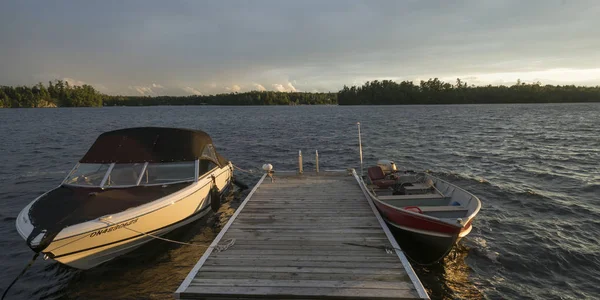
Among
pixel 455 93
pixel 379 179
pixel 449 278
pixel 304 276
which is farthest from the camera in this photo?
pixel 455 93

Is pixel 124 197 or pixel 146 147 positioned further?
pixel 146 147

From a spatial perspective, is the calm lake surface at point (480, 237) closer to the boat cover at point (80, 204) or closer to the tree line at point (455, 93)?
the boat cover at point (80, 204)

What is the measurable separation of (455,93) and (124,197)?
157m

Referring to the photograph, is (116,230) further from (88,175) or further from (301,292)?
(301,292)

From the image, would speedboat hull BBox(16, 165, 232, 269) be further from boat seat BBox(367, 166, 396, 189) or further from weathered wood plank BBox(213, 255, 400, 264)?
boat seat BBox(367, 166, 396, 189)

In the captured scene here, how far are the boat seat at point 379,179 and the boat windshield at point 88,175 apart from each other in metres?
8.91

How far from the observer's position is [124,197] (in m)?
8.80

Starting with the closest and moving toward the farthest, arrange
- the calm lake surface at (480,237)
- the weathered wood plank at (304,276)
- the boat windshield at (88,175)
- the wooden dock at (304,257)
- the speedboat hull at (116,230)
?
the wooden dock at (304,257) < the weathered wood plank at (304,276) < the speedboat hull at (116,230) < the calm lake surface at (480,237) < the boat windshield at (88,175)

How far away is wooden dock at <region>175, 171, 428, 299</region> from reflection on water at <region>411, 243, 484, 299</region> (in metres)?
1.64

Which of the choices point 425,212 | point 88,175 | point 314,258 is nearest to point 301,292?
point 314,258

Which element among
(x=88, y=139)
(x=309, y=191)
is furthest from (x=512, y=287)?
(x=88, y=139)

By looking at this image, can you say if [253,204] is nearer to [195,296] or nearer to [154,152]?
[154,152]

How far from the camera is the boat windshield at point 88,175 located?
31.7ft

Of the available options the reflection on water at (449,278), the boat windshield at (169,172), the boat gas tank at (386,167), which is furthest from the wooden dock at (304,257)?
the boat windshield at (169,172)
